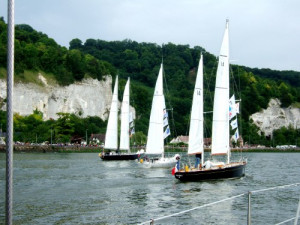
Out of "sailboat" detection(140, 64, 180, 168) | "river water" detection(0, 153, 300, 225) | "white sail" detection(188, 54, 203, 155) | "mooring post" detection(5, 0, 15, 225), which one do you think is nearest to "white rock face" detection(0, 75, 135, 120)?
"sailboat" detection(140, 64, 180, 168)

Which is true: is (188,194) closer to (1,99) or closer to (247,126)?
(1,99)

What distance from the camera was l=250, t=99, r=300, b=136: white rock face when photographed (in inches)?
7470

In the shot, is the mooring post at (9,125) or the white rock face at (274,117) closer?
the mooring post at (9,125)

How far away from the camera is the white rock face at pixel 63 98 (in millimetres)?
138625

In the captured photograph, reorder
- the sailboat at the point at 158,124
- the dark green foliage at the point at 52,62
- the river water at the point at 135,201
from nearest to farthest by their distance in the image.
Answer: the river water at the point at 135,201
the sailboat at the point at 158,124
the dark green foliage at the point at 52,62

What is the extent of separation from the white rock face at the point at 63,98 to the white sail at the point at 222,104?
10131cm

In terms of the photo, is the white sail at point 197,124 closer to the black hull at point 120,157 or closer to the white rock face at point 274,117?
the black hull at point 120,157

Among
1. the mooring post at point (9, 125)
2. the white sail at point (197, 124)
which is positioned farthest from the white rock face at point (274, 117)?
the mooring post at point (9, 125)

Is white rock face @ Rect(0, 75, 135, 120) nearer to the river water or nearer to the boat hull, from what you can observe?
the boat hull

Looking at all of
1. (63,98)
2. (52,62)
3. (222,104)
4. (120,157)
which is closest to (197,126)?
(222,104)

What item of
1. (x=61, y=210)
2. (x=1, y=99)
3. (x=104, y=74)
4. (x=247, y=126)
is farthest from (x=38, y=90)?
(x=61, y=210)

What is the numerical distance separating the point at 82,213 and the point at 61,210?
1612mm

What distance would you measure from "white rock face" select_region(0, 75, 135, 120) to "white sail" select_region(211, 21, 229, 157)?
10131 cm

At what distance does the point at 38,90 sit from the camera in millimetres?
142750
